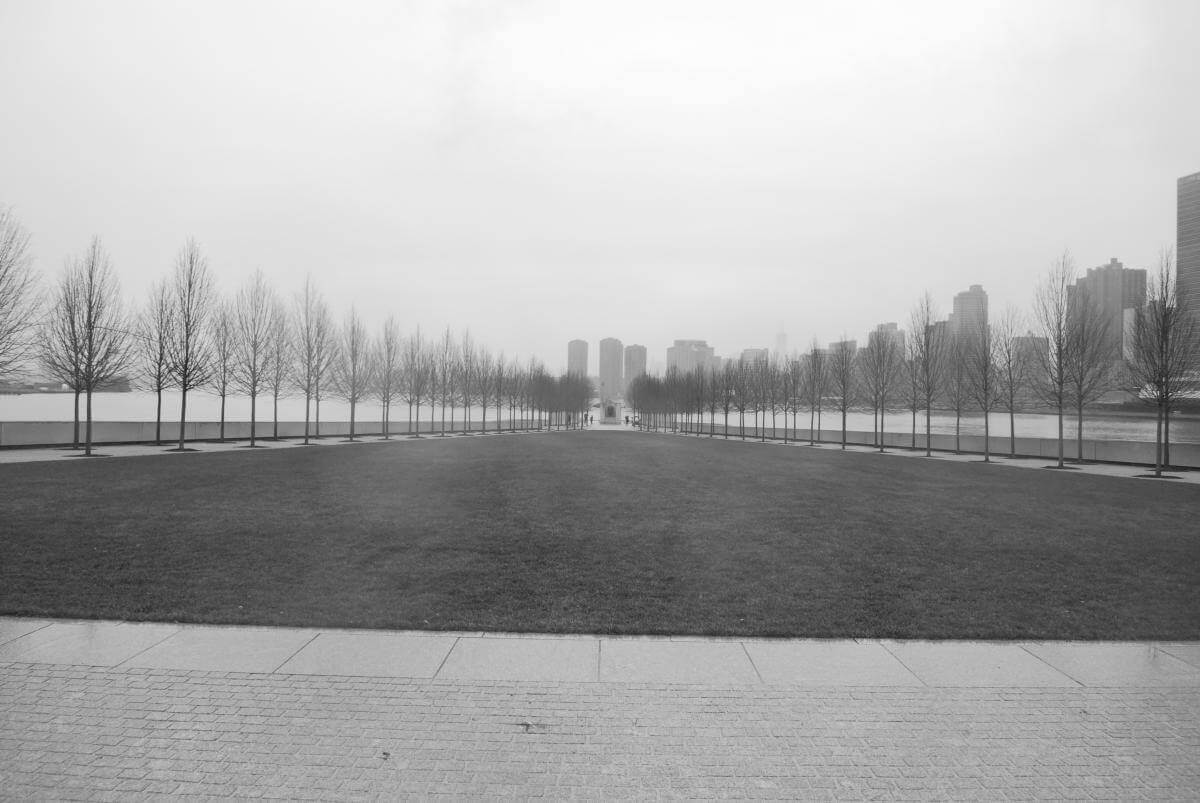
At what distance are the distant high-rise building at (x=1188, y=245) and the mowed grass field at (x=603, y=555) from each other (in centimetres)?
1316

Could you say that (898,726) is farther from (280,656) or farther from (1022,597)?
(280,656)

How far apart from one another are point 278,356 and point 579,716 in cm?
3705

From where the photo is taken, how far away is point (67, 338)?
23891mm

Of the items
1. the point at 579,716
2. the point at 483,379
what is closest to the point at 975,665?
the point at 579,716

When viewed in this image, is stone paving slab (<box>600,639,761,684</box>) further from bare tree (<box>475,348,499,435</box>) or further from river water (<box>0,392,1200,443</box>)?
bare tree (<box>475,348,499,435</box>)

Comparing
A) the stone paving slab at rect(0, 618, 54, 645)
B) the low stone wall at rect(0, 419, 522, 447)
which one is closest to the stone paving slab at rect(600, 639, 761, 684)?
the stone paving slab at rect(0, 618, 54, 645)

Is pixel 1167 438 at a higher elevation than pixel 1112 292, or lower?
lower

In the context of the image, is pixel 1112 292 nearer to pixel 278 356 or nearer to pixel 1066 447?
pixel 1066 447

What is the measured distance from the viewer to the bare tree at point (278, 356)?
3475 centimetres

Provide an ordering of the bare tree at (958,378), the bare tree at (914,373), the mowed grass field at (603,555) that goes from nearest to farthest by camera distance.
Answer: the mowed grass field at (603,555)
the bare tree at (914,373)
the bare tree at (958,378)

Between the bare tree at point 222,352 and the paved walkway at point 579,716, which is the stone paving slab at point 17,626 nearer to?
the paved walkway at point 579,716

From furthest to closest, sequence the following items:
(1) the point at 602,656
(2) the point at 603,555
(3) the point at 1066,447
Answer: (3) the point at 1066,447 < (2) the point at 603,555 < (1) the point at 602,656

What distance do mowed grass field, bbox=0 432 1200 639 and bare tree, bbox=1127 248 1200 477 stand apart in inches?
334

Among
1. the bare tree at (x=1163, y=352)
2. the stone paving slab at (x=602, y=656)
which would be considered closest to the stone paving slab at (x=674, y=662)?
the stone paving slab at (x=602, y=656)
